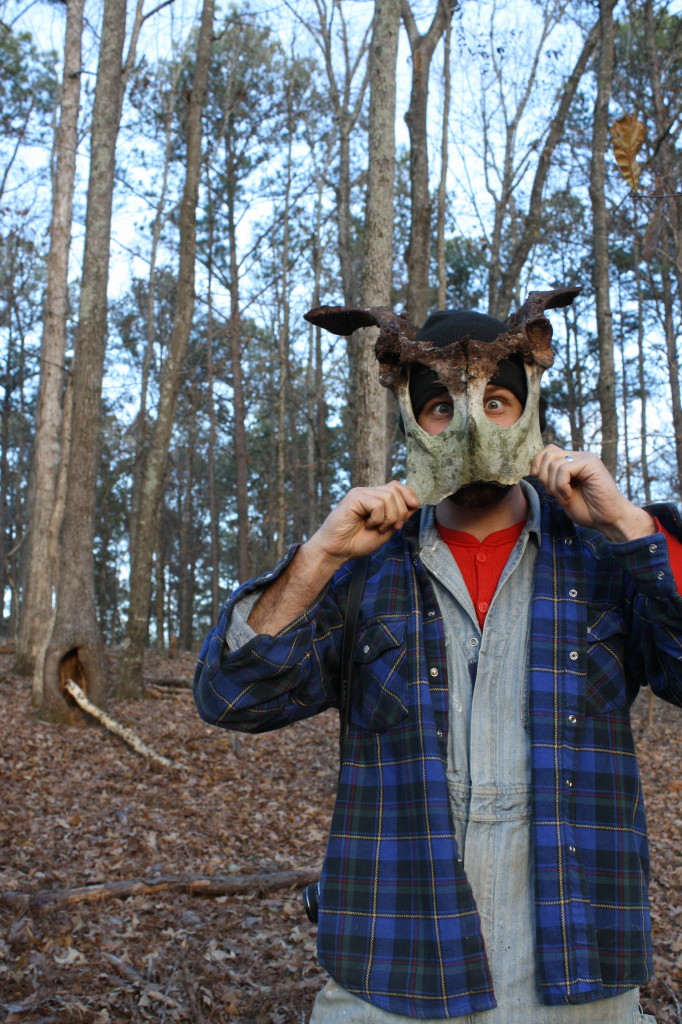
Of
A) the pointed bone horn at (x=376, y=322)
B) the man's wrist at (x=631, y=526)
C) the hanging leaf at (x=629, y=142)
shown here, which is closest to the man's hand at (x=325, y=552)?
the pointed bone horn at (x=376, y=322)

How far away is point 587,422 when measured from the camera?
2655cm

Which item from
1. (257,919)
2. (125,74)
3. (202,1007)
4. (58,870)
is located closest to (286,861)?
(257,919)

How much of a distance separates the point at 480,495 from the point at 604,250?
12.9 m

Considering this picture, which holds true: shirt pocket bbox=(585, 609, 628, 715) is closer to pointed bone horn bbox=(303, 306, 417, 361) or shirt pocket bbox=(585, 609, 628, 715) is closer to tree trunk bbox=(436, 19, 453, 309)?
pointed bone horn bbox=(303, 306, 417, 361)

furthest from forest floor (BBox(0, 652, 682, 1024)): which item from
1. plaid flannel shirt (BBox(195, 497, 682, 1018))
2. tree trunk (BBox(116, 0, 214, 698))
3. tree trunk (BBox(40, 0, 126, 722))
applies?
plaid flannel shirt (BBox(195, 497, 682, 1018))

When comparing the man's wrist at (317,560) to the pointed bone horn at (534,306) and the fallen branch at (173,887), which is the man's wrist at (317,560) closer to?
the pointed bone horn at (534,306)

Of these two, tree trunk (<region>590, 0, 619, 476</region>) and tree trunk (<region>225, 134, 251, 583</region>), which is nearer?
tree trunk (<region>590, 0, 619, 476</region>)

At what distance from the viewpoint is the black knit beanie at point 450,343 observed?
8.46ft

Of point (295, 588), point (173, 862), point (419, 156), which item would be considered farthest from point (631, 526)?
point (419, 156)

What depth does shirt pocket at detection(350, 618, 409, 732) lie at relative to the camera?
7.47ft

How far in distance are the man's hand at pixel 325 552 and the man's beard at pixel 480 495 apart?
0.18 m

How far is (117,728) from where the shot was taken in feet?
33.1

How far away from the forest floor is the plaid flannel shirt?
282 cm

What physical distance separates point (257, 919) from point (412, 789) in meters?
4.09
